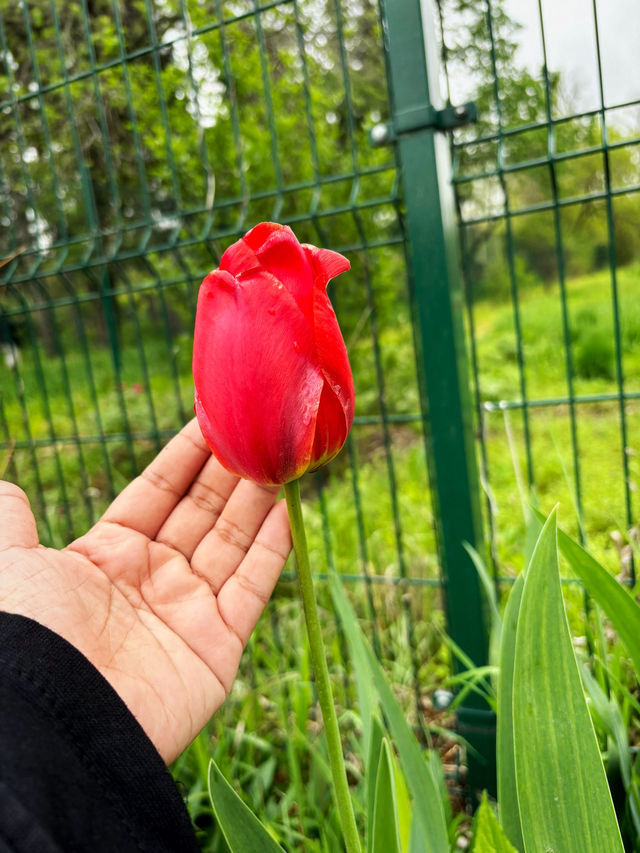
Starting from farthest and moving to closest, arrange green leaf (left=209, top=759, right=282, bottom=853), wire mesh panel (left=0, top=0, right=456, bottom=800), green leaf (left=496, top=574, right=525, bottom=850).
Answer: wire mesh panel (left=0, top=0, right=456, bottom=800) → green leaf (left=496, top=574, right=525, bottom=850) → green leaf (left=209, top=759, right=282, bottom=853)

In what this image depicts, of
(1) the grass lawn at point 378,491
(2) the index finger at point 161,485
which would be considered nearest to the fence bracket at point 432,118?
(1) the grass lawn at point 378,491

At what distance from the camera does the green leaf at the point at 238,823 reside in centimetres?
71

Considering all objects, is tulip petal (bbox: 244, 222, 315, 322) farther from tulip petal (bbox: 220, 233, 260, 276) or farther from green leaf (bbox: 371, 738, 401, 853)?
green leaf (bbox: 371, 738, 401, 853)

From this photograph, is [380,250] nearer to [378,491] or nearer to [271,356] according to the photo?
[378,491]

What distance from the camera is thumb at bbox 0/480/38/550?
35.2 inches

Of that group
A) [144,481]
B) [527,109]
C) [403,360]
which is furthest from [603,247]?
[144,481]

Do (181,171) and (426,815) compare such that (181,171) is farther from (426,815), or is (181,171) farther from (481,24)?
(426,815)

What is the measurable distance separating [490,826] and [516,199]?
397cm

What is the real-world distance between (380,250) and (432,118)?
248cm

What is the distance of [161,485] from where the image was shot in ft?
3.58

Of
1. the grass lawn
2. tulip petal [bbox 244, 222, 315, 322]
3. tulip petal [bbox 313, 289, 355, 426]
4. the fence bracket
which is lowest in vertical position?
the grass lawn

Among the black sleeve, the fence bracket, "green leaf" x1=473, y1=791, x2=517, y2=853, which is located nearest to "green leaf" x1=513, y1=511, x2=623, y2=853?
"green leaf" x1=473, y1=791, x2=517, y2=853

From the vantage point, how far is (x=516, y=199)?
13.3 ft

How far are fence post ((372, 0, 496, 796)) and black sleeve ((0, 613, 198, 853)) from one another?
3.51 ft
